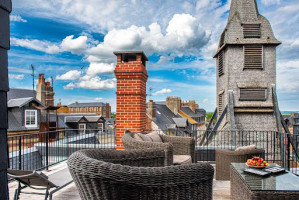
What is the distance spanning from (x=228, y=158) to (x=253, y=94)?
10444 mm

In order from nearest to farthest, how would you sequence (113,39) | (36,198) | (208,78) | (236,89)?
(36,198)
(113,39)
(236,89)
(208,78)

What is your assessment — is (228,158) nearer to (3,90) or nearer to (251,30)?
(3,90)

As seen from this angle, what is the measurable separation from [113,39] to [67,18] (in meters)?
1.52

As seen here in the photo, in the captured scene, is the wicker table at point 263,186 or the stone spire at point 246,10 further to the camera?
the stone spire at point 246,10

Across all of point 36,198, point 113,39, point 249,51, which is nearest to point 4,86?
point 36,198

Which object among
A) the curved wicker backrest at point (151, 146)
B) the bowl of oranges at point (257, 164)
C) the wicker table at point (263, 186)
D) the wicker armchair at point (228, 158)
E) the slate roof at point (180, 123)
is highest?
the curved wicker backrest at point (151, 146)

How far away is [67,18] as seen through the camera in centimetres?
608

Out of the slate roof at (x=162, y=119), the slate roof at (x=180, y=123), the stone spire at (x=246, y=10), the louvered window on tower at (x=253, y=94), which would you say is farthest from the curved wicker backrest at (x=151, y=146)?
the slate roof at (x=180, y=123)

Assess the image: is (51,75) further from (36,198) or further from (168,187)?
(168,187)

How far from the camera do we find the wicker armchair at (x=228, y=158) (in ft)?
12.5

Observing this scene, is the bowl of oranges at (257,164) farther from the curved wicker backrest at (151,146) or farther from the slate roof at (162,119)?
the slate roof at (162,119)

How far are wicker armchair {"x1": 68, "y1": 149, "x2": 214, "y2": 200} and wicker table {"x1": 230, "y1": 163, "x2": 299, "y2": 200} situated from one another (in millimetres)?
1070

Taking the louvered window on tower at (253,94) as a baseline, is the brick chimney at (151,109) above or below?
below

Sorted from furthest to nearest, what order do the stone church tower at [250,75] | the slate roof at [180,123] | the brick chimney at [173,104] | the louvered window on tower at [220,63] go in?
Result: the brick chimney at [173,104], the slate roof at [180,123], the louvered window on tower at [220,63], the stone church tower at [250,75]
